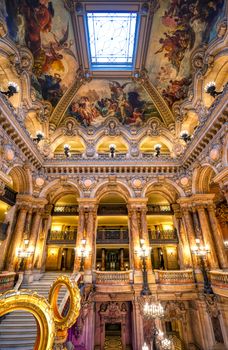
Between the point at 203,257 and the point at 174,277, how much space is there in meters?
2.15

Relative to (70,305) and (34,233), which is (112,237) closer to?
(34,233)

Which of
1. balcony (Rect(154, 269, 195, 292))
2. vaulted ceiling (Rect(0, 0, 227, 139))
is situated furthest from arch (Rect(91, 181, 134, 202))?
balcony (Rect(154, 269, 195, 292))

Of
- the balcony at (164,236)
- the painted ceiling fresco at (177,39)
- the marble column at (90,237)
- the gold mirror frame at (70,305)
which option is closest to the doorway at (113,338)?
the marble column at (90,237)

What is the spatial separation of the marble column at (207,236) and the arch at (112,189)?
470 centimetres

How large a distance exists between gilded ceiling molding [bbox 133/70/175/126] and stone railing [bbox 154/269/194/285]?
35.3 feet

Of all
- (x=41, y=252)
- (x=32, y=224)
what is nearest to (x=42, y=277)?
(x=41, y=252)

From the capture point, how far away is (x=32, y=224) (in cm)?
1251

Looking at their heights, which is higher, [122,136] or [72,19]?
[72,19]

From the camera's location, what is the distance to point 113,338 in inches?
533

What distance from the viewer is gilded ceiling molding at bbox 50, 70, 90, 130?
44.8ft

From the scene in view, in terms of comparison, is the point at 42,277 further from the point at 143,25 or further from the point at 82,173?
the point at 143,25

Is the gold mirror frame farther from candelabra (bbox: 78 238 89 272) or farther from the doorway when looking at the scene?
the doorway

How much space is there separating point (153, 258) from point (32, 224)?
11110 mm

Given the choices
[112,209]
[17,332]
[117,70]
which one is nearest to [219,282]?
[112,209]
